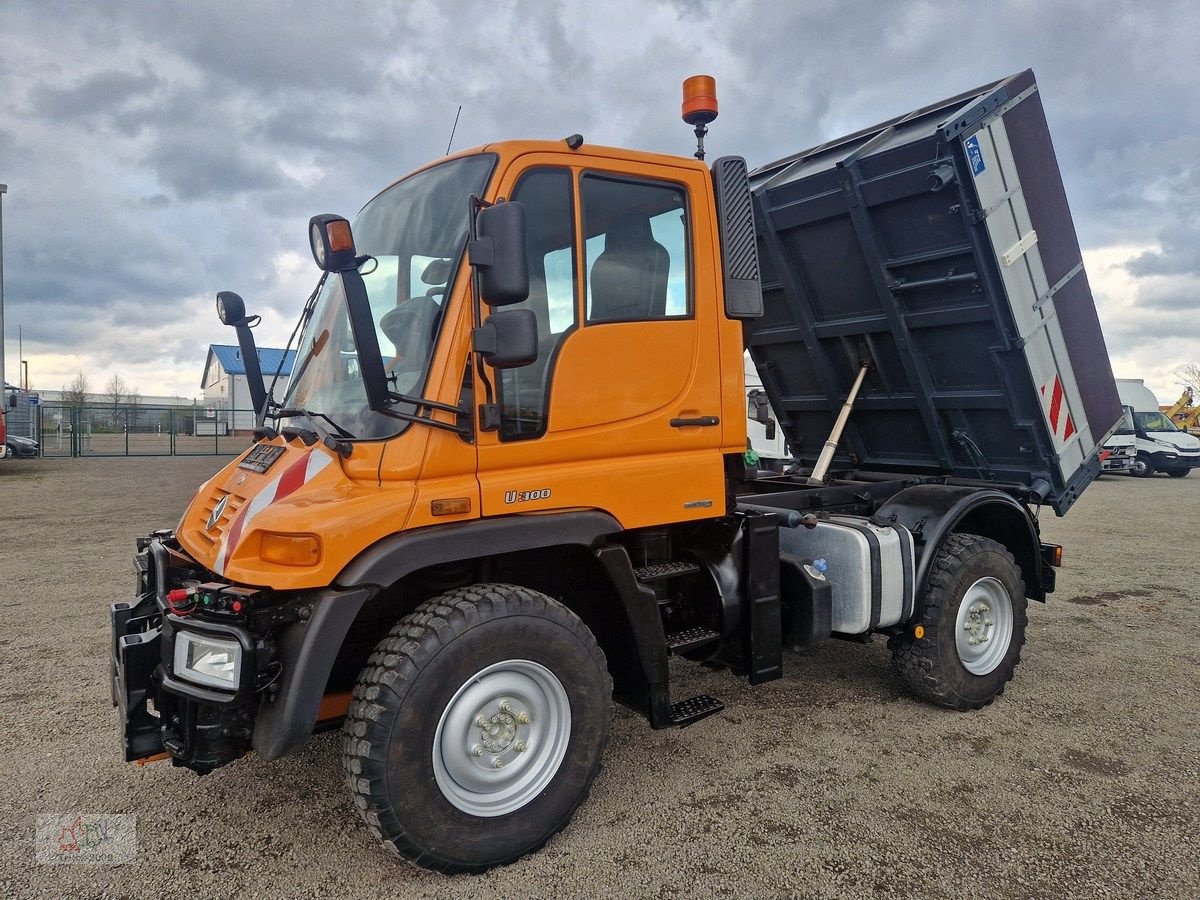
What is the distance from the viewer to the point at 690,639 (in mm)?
3662

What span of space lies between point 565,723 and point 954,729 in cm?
234

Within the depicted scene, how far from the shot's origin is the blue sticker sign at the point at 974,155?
415 cm

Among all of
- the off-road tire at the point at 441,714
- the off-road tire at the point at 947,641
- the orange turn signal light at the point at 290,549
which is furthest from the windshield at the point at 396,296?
the off-road tire at the point at 947,641

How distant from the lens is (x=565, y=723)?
10.1 ft

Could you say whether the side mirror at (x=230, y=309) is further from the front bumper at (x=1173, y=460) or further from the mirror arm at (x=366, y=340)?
the front bumper at (x=1173, y=460)

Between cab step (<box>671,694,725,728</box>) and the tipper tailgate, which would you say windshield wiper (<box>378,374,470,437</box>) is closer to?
cab step (<box>671,694,725,728</box>)

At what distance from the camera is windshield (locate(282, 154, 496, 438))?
2.97 m

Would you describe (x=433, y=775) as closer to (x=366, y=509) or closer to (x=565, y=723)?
(x=565, y=723)

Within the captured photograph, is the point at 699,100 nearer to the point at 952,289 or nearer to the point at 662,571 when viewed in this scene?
the point at 952,289

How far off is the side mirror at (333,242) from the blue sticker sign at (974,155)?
326cm

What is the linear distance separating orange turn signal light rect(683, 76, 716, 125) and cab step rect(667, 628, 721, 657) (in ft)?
8.36

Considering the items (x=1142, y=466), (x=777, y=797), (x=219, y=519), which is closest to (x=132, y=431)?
(x=219, y=519)

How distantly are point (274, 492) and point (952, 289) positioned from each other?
12.3 feet

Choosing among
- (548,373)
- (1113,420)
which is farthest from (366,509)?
(1113,420)
